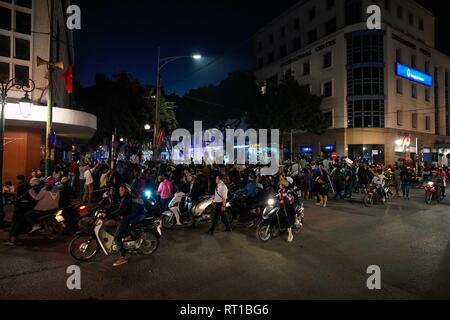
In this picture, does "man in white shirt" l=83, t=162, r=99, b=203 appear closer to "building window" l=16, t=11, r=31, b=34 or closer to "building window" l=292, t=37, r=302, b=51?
"building window" l=16, t=11, r=31, b=34

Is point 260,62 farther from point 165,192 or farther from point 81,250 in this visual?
point 81,250

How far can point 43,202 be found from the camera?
8398 millimetres

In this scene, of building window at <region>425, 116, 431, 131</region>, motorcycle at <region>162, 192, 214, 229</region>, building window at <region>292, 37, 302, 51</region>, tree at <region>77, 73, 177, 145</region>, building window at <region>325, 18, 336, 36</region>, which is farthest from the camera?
building window at <region>292, 37, 302, 51</region>

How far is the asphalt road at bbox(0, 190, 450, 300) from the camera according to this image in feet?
17.3

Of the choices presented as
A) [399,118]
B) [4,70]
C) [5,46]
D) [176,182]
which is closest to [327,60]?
[399,118]

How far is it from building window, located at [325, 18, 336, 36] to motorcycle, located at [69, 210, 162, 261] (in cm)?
3850

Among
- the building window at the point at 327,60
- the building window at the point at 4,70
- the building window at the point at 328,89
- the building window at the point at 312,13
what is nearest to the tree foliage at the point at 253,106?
the building window at the point at 328,89

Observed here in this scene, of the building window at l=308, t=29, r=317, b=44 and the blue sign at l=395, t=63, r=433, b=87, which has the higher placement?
the building window at l=308, t=29, r=317, b=44

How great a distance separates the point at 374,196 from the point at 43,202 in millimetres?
13679

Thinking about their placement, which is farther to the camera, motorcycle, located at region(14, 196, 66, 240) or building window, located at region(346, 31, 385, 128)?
building window, located at region(346, 31, 385, 128)

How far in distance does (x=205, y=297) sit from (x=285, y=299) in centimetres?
125
